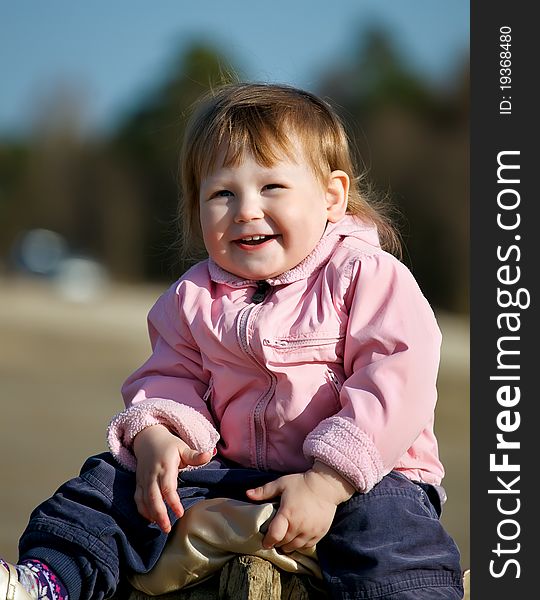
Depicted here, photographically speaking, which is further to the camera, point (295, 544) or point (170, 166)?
point (170, 166)

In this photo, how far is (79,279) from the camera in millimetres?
36312

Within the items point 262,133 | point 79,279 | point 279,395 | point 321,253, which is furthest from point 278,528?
point 79,279

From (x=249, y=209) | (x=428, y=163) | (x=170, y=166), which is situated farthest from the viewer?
(x=170, y=166)

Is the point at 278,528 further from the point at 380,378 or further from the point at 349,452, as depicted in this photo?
the point at 380,378

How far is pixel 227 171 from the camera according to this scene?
2.93m

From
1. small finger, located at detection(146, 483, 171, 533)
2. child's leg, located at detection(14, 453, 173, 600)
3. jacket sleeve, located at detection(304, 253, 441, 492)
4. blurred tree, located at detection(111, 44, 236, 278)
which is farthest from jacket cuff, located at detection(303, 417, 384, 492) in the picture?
blurred tree, located at detection(111, 44, 236, 278)

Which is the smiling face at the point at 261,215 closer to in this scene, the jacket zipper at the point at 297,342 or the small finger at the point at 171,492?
the jacket zipper at the point at 297,342

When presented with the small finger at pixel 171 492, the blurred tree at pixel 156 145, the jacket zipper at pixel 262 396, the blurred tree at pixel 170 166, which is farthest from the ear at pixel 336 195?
the blurred tree at pixel 156 145

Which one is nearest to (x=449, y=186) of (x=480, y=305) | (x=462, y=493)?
(x=462, y=493)

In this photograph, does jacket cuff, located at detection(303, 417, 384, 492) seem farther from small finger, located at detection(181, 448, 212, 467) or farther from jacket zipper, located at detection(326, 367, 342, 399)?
small finger, located at detection(181, 448, 212, 467)

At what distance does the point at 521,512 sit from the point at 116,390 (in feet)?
42.9

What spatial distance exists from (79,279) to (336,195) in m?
33.8

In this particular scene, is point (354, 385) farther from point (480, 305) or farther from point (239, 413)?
point (480, 305)

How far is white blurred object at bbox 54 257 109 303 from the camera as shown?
3528cm
